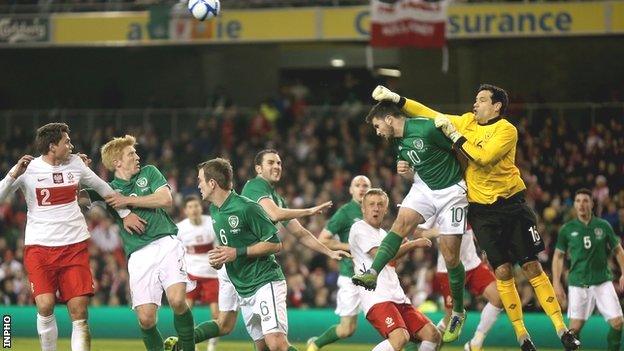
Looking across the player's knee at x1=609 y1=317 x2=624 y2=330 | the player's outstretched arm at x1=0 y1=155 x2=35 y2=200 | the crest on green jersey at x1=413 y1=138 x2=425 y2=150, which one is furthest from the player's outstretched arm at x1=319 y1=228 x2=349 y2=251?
the player's knee at x1=609 y1=317 x2=624 y2=330

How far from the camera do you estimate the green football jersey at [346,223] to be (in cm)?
1326

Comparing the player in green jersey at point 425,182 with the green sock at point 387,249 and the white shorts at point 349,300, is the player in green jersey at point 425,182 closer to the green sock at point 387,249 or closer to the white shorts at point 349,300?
the green sock at point 387,249

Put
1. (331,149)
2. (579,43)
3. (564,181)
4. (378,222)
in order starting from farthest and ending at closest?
(579,43)
(331,149)
(564,181)
(378,222)

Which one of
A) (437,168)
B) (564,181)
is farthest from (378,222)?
(564,181)

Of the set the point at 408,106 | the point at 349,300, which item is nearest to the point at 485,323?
the point at 349,300

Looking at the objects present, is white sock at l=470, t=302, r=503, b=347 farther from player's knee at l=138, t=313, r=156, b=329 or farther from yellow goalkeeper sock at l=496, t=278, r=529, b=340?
player's knee at l=138, t=313, r=156, b=329

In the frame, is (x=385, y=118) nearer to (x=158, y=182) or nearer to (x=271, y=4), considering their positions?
(x=158, y=182)

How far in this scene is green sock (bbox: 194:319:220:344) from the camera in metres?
11.4

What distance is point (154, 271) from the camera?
11.0m

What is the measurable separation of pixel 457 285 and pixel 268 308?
244 cm

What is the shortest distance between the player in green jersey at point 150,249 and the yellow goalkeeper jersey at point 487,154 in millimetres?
2542

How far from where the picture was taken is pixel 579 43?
25.5m

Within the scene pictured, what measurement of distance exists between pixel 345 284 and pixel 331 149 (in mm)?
10031

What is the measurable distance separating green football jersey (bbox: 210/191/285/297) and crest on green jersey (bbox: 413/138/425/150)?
1.66m
